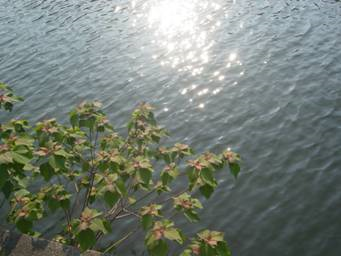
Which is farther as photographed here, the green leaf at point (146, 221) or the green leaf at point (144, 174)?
the green leaf at point (144, 174)

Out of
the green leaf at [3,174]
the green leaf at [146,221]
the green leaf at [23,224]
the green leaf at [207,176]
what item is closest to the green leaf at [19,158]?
the green leaf at [3,174]

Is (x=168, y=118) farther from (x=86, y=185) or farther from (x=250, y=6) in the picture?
(x=250, y=6)

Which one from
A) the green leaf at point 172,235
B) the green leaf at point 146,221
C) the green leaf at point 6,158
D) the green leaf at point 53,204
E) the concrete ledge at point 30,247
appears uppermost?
the green leaf at point 6,158

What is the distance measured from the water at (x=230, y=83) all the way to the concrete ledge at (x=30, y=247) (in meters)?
5.47

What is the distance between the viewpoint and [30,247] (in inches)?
324

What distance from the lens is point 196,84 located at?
20.7 metres

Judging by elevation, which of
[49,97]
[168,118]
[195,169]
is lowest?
[168,118]

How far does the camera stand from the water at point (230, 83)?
42.3 feet

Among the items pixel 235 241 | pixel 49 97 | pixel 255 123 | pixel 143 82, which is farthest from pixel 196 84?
pixel 235 241

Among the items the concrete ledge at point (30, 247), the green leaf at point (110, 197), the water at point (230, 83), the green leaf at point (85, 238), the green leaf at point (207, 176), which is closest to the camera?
the green leaf at point (85, 238)

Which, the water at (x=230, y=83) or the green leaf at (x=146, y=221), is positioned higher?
the green leaf at (x=146, y=221)

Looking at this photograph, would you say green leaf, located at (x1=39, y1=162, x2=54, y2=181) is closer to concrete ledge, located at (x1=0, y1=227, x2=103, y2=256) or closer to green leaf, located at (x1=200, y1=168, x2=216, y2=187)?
concrete ledge, located at (x1=0, y1=227, x2=103, y2=256)

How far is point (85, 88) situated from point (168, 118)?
6200 millimetres

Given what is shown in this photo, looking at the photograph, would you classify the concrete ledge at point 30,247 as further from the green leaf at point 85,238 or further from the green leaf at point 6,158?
the green leaf at point 6,158
